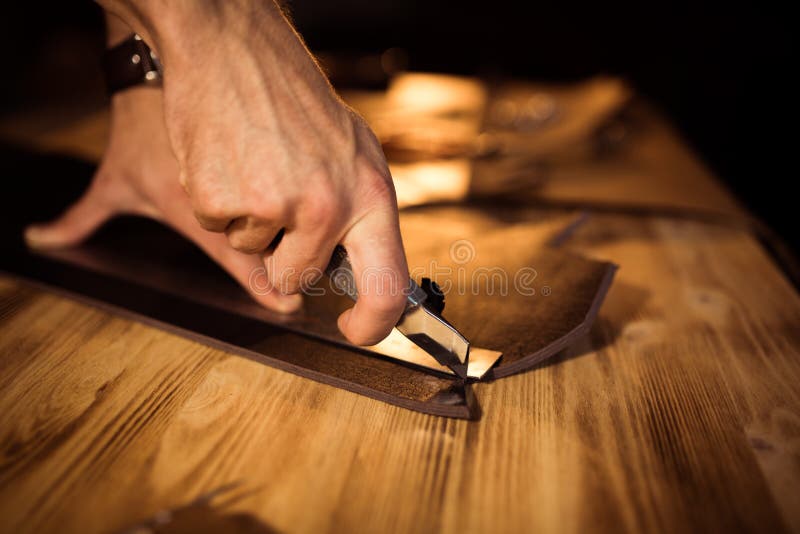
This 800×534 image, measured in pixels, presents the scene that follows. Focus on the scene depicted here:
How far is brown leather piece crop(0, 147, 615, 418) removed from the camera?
0.54 m

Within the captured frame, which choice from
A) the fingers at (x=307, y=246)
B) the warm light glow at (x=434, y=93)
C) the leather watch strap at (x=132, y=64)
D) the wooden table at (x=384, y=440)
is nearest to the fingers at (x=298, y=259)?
the fingers at (x=307, y=246)

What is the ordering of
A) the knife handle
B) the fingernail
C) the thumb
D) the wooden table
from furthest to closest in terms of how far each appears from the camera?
the thumb, the fingernail, the knife handle, the wooden table

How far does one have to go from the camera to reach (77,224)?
0.79 meters

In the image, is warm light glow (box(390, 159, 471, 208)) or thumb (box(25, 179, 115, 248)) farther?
warm light glow (box(390, 159, 471, 208))

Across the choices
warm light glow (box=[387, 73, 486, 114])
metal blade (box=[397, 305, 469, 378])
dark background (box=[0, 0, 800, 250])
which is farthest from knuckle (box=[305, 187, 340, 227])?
dark background (box=[0, 0, 800, 250])

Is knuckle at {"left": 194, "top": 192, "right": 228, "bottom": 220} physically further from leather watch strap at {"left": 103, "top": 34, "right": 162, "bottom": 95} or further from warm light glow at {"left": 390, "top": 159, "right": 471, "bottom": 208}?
warm light glow at {"left": 390, "top": 159, "right": 471, "bottom": 208}

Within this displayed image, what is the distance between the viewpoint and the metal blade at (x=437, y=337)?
1.66 feet

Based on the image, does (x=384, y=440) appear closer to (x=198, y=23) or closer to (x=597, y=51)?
(x=198, y=23)

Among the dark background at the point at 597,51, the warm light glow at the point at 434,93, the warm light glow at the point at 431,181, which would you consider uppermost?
the warm light glow at the point at 431,181

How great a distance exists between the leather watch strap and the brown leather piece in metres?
0.24

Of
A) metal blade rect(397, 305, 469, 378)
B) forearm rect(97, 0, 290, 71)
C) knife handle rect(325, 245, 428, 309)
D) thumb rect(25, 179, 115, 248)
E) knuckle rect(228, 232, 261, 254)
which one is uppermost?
forearm rect(97, 0, 290, 71)

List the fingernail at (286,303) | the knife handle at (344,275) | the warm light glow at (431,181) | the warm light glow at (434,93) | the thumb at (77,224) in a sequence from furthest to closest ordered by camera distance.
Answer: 1. the warm light glow at (434,93)
2. the warm light glow at (431,181)
3. the thumb at (77,224)
4. the fingernail at (286,303)
5. the knife handle at (344,275)

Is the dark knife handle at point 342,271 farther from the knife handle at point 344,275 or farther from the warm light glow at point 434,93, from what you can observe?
the warm light glow at point 434,93

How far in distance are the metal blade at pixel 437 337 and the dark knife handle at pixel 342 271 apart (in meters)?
0.06
